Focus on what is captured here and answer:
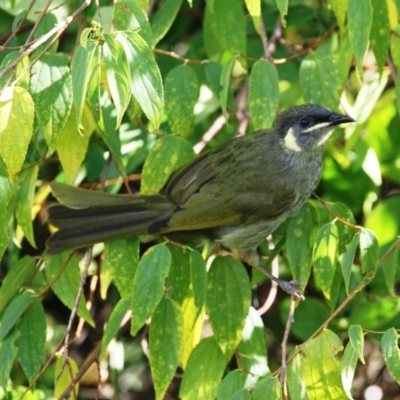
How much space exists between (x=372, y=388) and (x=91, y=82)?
9.20ft

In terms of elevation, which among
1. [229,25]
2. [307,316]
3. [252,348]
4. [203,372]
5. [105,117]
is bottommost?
[307,316]

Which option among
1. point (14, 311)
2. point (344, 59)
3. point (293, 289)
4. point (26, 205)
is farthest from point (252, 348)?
point (344, 59)

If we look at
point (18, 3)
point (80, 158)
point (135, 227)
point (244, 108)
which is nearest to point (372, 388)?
point (244, 108)

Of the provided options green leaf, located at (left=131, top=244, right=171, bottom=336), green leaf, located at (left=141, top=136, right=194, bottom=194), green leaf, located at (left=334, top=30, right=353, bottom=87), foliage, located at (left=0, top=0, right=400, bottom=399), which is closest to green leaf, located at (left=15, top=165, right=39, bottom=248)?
foliage, located at (left=0, top=0, right=400, bottom=399)

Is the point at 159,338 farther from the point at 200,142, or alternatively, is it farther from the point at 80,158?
the point at 200,142

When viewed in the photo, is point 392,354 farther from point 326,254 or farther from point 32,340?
point 32,340

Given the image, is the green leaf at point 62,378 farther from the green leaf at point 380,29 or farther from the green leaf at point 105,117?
the green leaf at point 380,29

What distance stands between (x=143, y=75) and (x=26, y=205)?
3.28 ft

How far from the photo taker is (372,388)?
4.55 m

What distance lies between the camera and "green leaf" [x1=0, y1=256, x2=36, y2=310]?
313 centimetres

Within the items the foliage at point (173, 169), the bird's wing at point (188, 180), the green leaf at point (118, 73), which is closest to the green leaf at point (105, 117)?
the foliage at point (173, 169)

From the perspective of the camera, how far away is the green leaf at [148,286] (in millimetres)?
2541

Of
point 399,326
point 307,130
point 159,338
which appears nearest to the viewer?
point 159,338

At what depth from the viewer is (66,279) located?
3.13m
